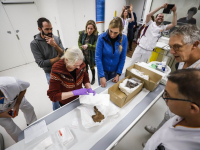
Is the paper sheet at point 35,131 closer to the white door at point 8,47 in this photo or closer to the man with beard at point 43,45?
the man with beard at point 43,45

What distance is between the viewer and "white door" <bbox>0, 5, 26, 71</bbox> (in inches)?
111

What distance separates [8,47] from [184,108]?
14.1 ft

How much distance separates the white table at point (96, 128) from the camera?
0.82 metres

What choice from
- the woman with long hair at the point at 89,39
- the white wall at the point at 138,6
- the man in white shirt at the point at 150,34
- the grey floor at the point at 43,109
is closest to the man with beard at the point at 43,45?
the woman with long hair at the point at 89,39

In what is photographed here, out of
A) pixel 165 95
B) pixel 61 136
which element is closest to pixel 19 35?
pixel 61 136

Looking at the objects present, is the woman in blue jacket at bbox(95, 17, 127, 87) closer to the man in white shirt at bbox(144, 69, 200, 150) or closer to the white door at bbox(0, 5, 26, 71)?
the man in white shirt at bbox(144, 69, 200, 150)

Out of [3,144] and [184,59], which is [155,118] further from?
[3,144]

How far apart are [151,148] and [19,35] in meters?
4.18

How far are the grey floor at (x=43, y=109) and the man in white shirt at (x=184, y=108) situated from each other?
1.01 meters

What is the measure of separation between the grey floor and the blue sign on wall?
2.77 m

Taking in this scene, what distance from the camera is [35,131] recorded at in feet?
2.97

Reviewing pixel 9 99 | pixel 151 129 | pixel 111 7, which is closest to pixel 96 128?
pixel 9 99

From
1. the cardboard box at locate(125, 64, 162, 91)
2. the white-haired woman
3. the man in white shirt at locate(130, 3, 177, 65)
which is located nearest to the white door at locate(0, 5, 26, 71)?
the white-haired woman

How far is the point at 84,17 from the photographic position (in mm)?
3309
